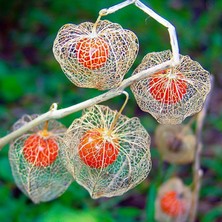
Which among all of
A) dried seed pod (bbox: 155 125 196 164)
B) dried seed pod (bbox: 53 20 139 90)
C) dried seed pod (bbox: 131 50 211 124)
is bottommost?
dried seed pod (bbox: 155 125 196 164)

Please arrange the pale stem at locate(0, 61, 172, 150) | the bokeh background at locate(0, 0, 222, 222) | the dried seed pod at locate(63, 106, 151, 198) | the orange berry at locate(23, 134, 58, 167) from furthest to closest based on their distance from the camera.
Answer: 1. the bokeh background at locate(0, 0, 222, 222)
2. the orange berry at locate(23, 134, 58, 167)
3. the dried seed pod at locate(63, 106, 151, 198)
4. the pale stem at locate(0, 61, 172, 150)

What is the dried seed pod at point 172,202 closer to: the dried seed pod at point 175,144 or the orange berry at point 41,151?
the dried seed pod at point 175,144

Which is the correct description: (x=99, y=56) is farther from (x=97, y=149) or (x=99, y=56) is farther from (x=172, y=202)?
(x=172, y=202)

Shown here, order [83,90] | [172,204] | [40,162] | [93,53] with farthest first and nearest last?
[83,90] < [172,204] < [40,162] < [93,53]

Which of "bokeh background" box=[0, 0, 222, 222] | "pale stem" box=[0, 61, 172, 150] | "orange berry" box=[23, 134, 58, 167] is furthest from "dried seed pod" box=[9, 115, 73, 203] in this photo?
"bokeh background" box=[0, 0, 222, 222]

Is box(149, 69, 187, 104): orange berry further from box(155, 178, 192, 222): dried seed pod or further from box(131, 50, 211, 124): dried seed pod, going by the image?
box(155, 178, 192, 222): dried seed pod

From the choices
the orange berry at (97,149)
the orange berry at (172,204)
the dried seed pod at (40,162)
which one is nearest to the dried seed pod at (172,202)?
the orange berry at (172,204)

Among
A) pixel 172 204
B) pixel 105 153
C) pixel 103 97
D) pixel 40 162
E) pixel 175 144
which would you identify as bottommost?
pixel 172 204

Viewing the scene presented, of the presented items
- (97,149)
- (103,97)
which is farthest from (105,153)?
(103,97)

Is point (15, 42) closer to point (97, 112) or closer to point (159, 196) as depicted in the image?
point (159, 196)
